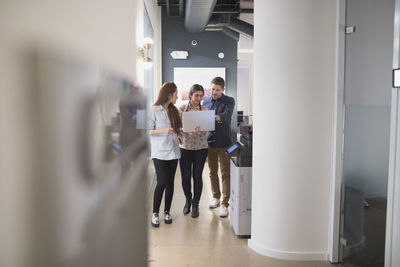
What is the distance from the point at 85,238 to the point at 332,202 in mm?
2424

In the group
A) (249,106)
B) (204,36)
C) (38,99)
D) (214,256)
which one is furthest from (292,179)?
(249,106)

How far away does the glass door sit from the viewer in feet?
6.37

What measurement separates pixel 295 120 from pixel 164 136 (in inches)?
47.4

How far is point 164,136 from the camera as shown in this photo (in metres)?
3.05

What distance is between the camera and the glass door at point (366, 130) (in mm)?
1941

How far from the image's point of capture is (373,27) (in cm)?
205

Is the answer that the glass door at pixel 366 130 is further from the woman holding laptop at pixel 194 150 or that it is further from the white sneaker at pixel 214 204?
the white sneaker at pixel 214 204

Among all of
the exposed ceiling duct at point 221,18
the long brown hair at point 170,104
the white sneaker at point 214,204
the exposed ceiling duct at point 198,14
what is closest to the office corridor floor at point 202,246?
the white sneaker at point 214,204

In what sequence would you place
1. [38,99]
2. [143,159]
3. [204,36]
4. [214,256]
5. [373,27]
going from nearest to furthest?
1. [38,99]
2. [143,159]
3. [373,27]
4. [214,256]
5. [204,36]

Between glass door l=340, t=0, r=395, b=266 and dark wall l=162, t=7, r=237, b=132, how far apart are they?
15.0 ft

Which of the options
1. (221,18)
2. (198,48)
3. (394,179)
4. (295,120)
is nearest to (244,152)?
(295,120)

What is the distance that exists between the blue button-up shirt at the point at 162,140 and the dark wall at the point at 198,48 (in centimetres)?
357

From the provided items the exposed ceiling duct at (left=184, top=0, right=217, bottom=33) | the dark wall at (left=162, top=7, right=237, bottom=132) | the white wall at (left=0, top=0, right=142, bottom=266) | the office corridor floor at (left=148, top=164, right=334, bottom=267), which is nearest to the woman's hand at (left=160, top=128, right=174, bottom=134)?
the office corridor floor at (left=148, top=164, right=334, bottom=267)

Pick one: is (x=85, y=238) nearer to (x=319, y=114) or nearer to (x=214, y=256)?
(x=319, y=114)
